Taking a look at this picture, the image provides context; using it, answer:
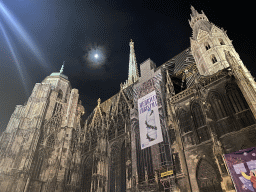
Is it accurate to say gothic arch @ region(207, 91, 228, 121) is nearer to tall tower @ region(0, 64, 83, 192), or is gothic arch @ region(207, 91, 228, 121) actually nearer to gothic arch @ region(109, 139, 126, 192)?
gothic arch @ region(109, 139, 126, 192)

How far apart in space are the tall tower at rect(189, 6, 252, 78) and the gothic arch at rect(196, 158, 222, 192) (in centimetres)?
1030

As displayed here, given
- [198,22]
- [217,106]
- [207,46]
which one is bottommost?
[217,106]

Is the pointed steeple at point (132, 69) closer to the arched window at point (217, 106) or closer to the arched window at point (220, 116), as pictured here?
the arched window at point (217, 106)

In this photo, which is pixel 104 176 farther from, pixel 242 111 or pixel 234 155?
pixel 242 111

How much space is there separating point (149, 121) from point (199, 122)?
18.7ft

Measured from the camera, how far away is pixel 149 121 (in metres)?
21.7

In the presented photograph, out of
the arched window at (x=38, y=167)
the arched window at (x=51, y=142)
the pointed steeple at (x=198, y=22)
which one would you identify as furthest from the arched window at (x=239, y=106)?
the arched window at (x=51, y=142)

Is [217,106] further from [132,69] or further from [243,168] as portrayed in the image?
[132,69]

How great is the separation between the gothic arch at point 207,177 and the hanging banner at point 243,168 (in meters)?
1.43

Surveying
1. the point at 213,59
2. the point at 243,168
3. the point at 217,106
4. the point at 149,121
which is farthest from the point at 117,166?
the point at 213,59

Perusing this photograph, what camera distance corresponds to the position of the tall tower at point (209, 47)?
21672 mm

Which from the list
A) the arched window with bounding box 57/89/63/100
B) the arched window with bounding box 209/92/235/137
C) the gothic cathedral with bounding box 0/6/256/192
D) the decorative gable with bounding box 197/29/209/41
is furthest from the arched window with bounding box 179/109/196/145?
the arched window with bounding box 57/89/63/100

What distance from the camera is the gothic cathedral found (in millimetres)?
15461

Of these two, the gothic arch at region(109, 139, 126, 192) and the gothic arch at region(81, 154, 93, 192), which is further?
the gothic arch at region(81, 154, 93, 192)
